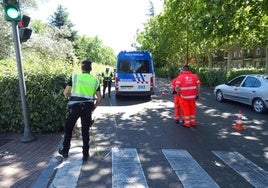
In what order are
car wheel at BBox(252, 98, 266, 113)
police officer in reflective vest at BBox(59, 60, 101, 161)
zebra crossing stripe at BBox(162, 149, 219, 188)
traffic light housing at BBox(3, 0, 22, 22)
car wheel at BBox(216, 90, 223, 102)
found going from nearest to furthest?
zebra crossing stripe at BBox(162, 149, 219, 188), police officer in reflective vest at BBox(59, 60, 101, 161), traffic light housing at BBox(3, 0, 22, 22), car wheel at BBox(252, 98, 266, 113), car wheel at BBox(216, 90, 223, 102)

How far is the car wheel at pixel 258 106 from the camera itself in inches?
479

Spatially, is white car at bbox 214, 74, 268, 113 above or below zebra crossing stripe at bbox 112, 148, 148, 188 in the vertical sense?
above

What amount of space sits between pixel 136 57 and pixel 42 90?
9366 millimetres

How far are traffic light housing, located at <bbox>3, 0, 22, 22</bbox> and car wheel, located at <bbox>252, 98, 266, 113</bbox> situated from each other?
369 inches

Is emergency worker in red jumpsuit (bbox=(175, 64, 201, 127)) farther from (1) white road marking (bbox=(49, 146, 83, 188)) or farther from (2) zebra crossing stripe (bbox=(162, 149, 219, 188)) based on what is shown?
(1) white road marking (bbox=(49, 146, 83, 188))

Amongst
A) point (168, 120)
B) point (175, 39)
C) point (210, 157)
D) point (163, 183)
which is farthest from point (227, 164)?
point (175, 39)

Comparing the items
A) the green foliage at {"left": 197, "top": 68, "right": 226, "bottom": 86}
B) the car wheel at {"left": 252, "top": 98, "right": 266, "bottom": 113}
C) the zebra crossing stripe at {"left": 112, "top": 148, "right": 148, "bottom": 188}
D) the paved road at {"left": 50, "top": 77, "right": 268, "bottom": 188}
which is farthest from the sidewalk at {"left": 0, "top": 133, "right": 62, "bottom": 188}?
the green foliage at {"left": 197, "top": 68, "right": 226, "bottom": 86}

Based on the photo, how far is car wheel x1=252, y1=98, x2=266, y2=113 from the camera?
12.2 metres

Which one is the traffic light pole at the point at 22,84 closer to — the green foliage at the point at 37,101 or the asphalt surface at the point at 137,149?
the asphalt surface at the point at 137,149

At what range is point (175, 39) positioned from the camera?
3934 cm

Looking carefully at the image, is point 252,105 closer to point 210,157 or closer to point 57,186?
point 210,157

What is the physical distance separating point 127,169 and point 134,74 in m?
11.1

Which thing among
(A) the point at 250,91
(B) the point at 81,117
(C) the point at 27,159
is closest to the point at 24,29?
(B) the point at 81,117

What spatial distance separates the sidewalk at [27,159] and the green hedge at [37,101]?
30 centimetres
